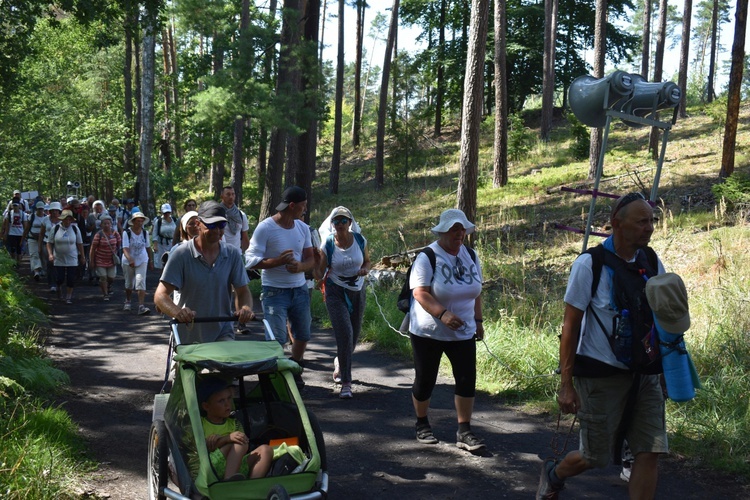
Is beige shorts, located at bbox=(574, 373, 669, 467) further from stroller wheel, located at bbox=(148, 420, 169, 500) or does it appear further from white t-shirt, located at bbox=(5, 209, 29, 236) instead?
white t-shirt, located at bbox=(5, 209, 29, 236)

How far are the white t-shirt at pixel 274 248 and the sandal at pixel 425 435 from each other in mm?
2135

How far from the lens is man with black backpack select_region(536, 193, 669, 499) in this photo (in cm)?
421

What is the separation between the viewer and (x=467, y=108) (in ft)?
43.6

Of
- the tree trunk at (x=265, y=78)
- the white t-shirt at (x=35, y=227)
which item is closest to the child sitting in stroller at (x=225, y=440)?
the white t-shirt at (x=35, y=227)

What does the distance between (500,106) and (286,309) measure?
18523 millimetres

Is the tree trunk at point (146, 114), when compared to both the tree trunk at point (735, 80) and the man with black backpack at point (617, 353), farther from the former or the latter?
the man with black backpack at point (617, 353)

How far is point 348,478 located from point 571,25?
1699 inches

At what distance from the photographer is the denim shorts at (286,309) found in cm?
764

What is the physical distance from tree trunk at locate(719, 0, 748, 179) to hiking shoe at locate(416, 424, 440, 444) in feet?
43.0

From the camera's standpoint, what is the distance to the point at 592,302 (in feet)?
14.2

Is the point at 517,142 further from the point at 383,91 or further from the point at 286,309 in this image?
the point at 286,309

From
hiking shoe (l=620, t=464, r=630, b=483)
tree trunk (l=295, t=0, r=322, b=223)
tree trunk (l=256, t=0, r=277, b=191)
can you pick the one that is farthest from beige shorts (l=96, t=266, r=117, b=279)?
hiking shoe (l=620, t=464, r=630, b=483)

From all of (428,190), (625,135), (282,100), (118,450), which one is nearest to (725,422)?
(118,450)

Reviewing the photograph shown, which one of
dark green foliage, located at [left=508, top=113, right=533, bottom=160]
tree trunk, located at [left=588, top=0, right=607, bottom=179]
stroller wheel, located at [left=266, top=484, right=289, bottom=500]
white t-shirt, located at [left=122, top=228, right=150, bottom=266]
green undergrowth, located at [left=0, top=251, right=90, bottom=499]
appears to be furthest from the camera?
dark green foliage, located at [left=508, top=113, right=533, bottom=160]
